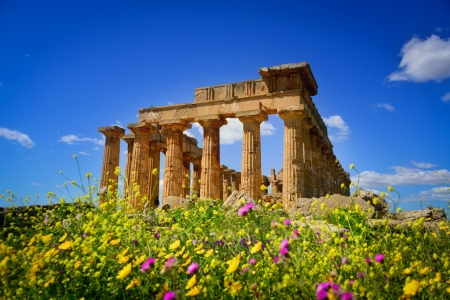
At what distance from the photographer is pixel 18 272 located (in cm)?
253

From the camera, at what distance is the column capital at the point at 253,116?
649 inches

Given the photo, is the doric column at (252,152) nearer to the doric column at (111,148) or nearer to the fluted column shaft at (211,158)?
the fluted column shaft at (211,158)

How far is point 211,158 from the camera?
18.1m

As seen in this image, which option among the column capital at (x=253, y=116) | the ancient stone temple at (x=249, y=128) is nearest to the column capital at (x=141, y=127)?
the ancient stone temple at (x=249, y=128)

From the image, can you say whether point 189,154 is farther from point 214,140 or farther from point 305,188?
point 305,188

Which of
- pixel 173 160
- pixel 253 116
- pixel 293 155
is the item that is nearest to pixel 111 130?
pixel 173 160

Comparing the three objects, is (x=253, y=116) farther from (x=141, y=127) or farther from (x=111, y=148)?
(x=111, y=148)

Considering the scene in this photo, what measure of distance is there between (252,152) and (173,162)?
17.5ft

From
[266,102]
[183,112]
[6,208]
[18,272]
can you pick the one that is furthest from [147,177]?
[18,272]

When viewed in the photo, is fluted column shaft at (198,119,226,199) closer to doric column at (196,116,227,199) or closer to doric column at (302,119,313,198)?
doric column at (196,116,227,199)

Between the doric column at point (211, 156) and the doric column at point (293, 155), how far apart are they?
4009 millimetres

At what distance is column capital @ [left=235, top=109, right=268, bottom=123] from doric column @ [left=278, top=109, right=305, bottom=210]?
96cm

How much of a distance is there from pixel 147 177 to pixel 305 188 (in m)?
10.9

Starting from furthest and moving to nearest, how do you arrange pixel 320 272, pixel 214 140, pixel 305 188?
1. pixel 214 140
2. pixel 305 188
3. pixel 320 272
